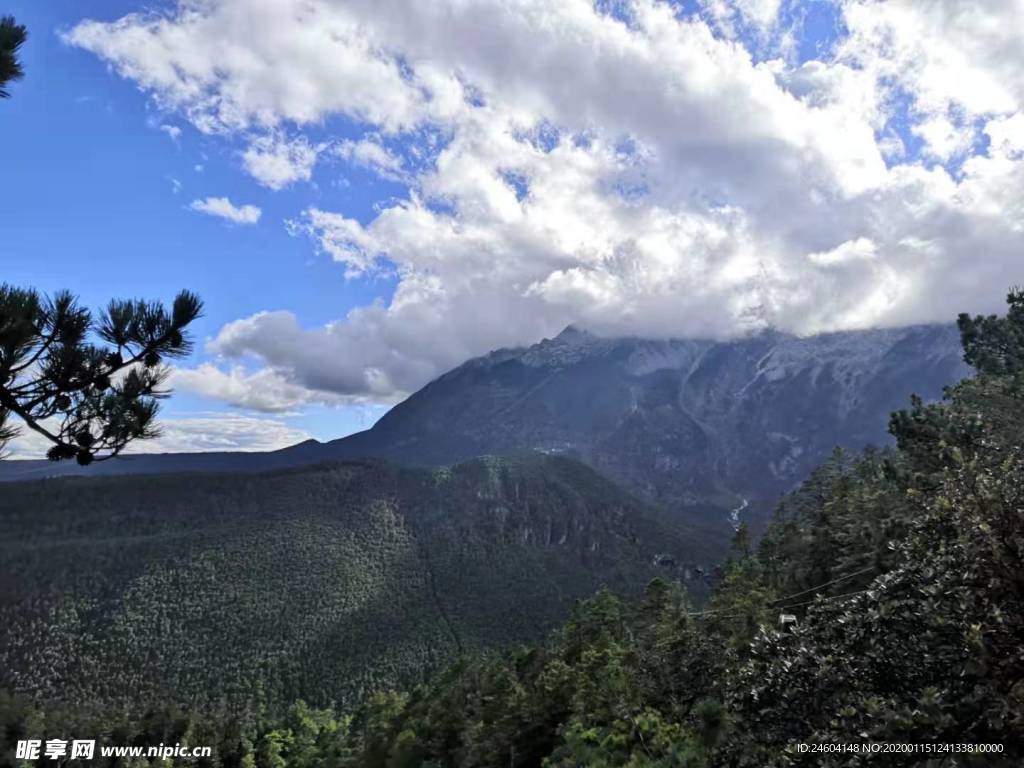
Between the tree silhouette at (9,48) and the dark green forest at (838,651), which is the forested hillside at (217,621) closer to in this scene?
the dark green forest at (838,651)

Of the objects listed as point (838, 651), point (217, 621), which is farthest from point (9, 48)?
point (217, 621)

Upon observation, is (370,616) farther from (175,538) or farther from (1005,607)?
(1005,607)

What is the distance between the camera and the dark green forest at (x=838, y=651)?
18.2 feet

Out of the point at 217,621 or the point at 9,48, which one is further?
the point at 217,621

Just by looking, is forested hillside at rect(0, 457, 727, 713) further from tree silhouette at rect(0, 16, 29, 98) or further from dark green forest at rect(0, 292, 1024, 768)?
tree silhouette at rect(0, 16, 29, 98)

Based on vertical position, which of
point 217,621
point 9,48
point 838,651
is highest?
point 9,48

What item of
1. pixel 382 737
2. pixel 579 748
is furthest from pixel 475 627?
pixel 579 748

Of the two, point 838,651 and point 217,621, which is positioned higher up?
point 838,651

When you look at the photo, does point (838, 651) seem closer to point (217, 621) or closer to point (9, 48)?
point (9, 48)

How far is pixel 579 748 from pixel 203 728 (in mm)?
91176

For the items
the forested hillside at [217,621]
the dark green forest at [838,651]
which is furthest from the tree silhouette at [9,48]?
the forested hillside at [217,621]

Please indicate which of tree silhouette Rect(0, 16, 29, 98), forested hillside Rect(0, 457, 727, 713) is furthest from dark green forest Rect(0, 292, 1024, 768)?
forested hillside Rect(0, 457, 727, 713)

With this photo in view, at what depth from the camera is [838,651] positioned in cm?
677

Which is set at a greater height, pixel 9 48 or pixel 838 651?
pixel 9 48
